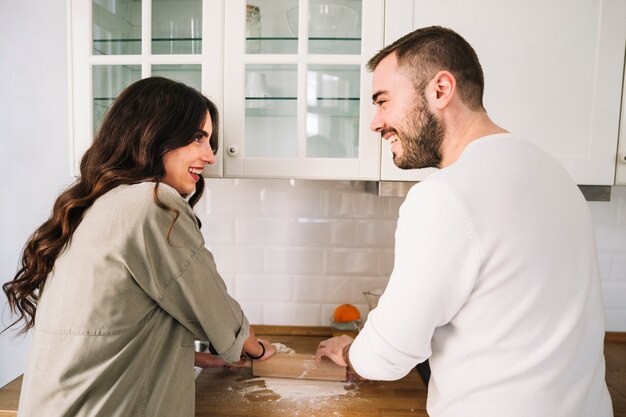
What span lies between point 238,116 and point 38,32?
105 cm

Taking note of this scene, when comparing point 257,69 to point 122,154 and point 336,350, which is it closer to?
point 122,154

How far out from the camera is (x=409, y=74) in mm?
969

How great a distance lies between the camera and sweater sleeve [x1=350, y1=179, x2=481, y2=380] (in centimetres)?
74

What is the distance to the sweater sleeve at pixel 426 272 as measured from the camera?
735mm

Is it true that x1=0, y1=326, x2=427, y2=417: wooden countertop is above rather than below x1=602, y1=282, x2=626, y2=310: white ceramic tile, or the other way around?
below

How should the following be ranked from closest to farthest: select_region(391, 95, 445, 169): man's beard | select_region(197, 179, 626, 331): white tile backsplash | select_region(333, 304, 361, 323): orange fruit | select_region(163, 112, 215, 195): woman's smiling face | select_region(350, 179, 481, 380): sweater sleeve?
select_region(350, 179, 481, 380): sweater sleeve → select_region(391, 95, 445, 169): man's beard → select_region(163, 112, 215, 195): woman's smiling face → select_region(333, 304, 361, 323): orange fruit → select_region(197, 179, 626, 331): white tile backsplash

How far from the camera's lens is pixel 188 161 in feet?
3.58

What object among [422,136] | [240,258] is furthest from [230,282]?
[422,136]

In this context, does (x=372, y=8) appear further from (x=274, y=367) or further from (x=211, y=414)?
(x=211, y=414)

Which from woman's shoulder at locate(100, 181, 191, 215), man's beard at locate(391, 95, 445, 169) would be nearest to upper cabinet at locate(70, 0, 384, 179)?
man's beard at locate(391, 95, 445, 169)

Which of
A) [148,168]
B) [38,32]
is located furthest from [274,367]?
[38,32]

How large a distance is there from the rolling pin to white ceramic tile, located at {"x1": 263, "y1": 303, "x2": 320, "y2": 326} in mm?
407

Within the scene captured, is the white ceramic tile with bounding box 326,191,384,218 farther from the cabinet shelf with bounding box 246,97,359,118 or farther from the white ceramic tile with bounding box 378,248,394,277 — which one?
the cabinet shelf with bounding box 246,97,359,118

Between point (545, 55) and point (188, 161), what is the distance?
3.39 feet
